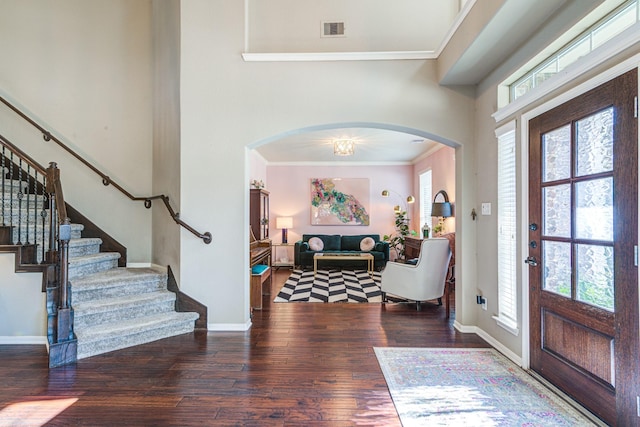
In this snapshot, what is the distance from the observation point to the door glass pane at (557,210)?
213 cm

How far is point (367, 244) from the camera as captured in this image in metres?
7.73

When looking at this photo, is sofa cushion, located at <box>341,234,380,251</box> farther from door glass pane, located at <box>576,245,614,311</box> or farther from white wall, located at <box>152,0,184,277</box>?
door glass pane, located at <box>576,245,614,311</box>

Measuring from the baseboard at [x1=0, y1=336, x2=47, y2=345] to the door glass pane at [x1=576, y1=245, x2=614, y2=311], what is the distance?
Result: 14.8 feet

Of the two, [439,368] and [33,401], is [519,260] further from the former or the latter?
[33,401]

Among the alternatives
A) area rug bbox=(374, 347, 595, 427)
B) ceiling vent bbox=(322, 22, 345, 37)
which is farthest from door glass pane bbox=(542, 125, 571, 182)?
ceiling vent bbox=(322, 22, 345, 37)

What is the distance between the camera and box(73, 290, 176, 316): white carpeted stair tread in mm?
2963

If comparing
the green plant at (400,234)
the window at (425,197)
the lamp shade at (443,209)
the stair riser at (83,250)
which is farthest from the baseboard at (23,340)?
the window at (425,197)

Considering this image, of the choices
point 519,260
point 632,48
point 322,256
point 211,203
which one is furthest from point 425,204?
point 632,48

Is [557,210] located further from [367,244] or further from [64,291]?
[367,244]

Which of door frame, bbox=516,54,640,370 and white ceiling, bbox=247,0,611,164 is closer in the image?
white ceiling, bbox=247,0,611,164

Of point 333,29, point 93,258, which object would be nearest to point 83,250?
point 93,258

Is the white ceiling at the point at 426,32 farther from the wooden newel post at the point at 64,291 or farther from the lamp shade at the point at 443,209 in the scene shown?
the wooden newel post at the point at 64,291

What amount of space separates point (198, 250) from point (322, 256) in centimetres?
385

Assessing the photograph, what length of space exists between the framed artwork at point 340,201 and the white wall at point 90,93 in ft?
15.2
